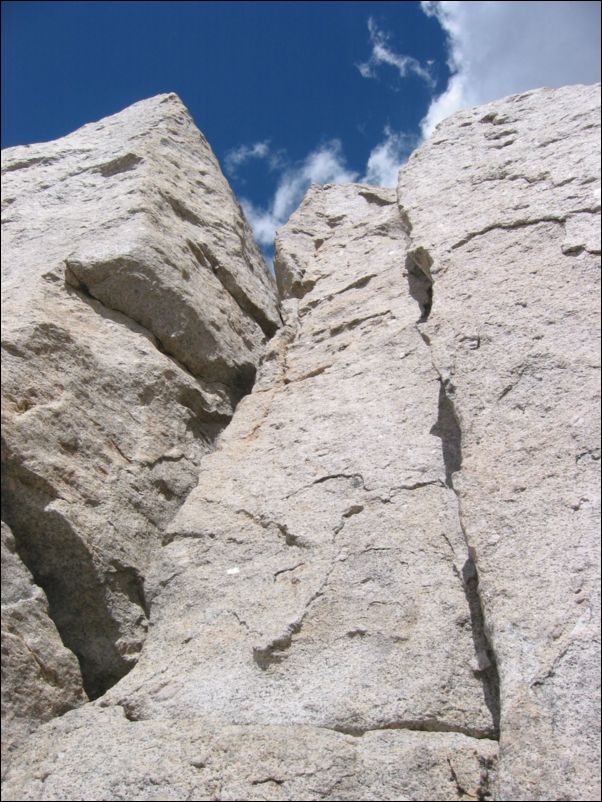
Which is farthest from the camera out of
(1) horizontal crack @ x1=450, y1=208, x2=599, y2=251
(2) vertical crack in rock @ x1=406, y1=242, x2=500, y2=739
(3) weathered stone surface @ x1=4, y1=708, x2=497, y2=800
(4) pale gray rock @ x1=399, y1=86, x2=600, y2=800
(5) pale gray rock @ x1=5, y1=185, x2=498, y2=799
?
(1) horizontal crack @ x1=450, y1=208, x2=599, y2=251

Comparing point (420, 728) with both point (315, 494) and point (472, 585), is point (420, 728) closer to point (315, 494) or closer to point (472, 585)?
point (472, 585)

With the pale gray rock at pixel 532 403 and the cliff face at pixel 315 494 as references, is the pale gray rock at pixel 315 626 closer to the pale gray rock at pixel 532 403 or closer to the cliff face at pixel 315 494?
the cliff face at pixel 315 494

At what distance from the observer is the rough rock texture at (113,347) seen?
11.5 feet

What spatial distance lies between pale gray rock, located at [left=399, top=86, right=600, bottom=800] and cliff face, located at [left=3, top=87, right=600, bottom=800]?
0.04 feet

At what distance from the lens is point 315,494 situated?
152 inches

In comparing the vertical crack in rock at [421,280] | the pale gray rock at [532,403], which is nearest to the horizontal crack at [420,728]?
the pale gray rock at [532,403]

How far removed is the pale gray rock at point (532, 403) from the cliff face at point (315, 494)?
0.01 meters

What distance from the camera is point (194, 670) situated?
3.29 metres

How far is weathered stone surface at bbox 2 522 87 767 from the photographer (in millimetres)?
2988

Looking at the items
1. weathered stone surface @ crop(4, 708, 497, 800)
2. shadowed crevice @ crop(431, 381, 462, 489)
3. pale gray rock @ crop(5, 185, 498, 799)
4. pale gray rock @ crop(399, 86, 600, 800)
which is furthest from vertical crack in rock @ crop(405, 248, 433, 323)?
weathered stone surface @ crop(4, 708, 497, 800)

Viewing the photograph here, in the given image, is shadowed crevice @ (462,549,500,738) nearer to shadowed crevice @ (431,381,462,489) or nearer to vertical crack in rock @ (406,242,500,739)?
vertical crack in rock @ (406,242,500,739)

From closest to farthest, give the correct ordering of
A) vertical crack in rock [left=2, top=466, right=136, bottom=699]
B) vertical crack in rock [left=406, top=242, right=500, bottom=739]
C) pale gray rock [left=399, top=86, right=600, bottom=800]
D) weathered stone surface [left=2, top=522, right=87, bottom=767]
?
1. pale gray rock [left=399, top=86, right=600, bottom=800]
2. vertical crack in rock [left=406, top=242, right=500, bottom=739]
3. weathered stone surface [left=2, top=522, right=87, bottom=767]
4. vertical crack in rock [left=2, top=466, right=136, bottom=699]

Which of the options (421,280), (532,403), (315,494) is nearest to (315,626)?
(315,494)

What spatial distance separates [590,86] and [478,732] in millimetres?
4049
